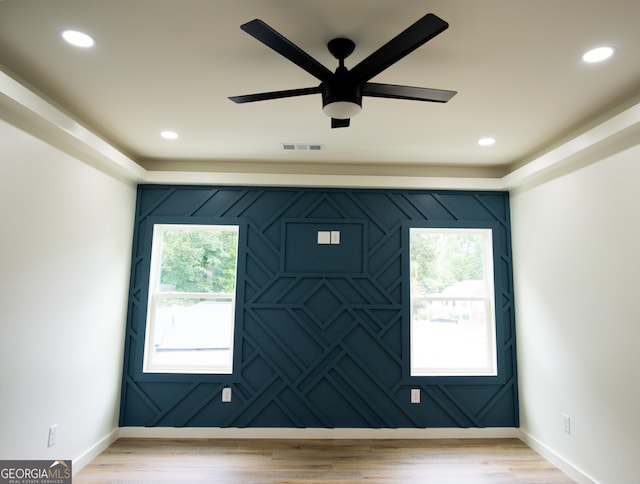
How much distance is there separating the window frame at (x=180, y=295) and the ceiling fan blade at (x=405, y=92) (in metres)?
2.35

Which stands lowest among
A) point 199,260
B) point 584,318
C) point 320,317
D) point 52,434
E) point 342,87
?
point 52,434

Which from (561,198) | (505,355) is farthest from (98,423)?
(561,198)

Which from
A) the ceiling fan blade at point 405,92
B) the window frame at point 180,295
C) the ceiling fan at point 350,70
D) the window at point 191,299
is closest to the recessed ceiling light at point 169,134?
the window frame at point 180,295

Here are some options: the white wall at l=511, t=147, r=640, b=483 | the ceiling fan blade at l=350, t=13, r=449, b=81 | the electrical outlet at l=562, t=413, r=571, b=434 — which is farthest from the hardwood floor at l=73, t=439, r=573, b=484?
the ceiling fan blade at l=350, t=13, r=449, b=81

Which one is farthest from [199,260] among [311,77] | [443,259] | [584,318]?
[584,318]

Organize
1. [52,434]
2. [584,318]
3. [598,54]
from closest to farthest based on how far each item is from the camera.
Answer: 1. [598,54]
2. [52,434]
3. [584,318]

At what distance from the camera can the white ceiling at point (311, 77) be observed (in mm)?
1697

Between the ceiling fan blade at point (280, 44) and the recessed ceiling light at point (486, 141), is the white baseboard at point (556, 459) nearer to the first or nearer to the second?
the recessed ceiling light at point (486, 141)

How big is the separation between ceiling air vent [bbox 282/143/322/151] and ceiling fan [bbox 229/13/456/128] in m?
1.39

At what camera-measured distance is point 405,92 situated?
182 cm

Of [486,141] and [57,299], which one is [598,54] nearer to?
[486,141]

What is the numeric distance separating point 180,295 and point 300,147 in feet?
6.66

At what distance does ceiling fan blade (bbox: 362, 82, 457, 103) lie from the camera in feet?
5.89

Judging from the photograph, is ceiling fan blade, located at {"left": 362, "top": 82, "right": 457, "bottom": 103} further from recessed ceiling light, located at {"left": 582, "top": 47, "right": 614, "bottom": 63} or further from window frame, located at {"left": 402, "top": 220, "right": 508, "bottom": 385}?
window frame, located at {"left": 402, "top": 220, "right": 508, "bottom": 385}
